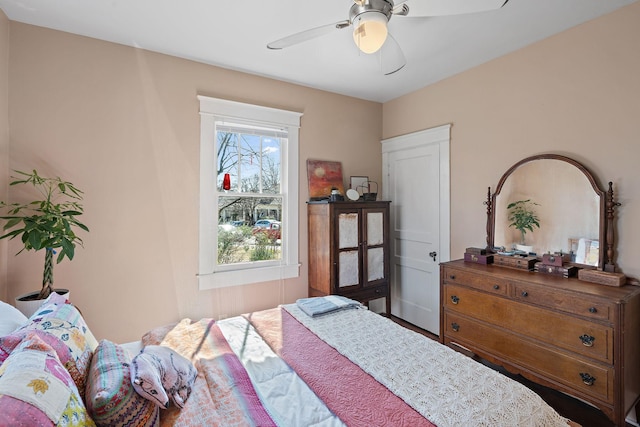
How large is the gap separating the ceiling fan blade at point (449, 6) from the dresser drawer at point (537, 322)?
1.89 metres

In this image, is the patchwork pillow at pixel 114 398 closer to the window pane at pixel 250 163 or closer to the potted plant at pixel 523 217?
the window pane at pixel 250 163

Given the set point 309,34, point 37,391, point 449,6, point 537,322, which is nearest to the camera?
point 37,391

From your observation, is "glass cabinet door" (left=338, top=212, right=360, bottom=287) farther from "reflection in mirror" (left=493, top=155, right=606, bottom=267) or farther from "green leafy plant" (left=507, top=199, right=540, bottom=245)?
"green leafy plant" (left=507, top=199, right=540, bottom=245)

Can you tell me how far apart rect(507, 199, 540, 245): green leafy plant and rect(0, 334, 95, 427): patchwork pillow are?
3.04 meters

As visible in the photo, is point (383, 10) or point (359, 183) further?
point (359, 183)

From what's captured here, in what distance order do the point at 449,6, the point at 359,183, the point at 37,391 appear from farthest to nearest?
the point at 359,183 < the point at 449,6 < the point at 37,391

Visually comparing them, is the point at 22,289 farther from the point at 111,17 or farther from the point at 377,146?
the point at 377,146

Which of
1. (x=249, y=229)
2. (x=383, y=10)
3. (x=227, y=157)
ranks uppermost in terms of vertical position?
(x=383, y=10)

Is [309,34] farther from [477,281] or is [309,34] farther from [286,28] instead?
[477,281]

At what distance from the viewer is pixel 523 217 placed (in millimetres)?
2707

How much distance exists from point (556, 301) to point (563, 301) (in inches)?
1.5

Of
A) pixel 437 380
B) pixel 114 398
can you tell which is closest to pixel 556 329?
pixel 437 380

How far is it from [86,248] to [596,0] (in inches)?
158

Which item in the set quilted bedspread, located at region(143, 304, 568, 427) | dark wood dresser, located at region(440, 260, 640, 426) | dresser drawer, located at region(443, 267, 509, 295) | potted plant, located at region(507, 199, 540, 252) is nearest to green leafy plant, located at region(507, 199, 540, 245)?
potted plant, located at region(507, 199, 540, 252)
